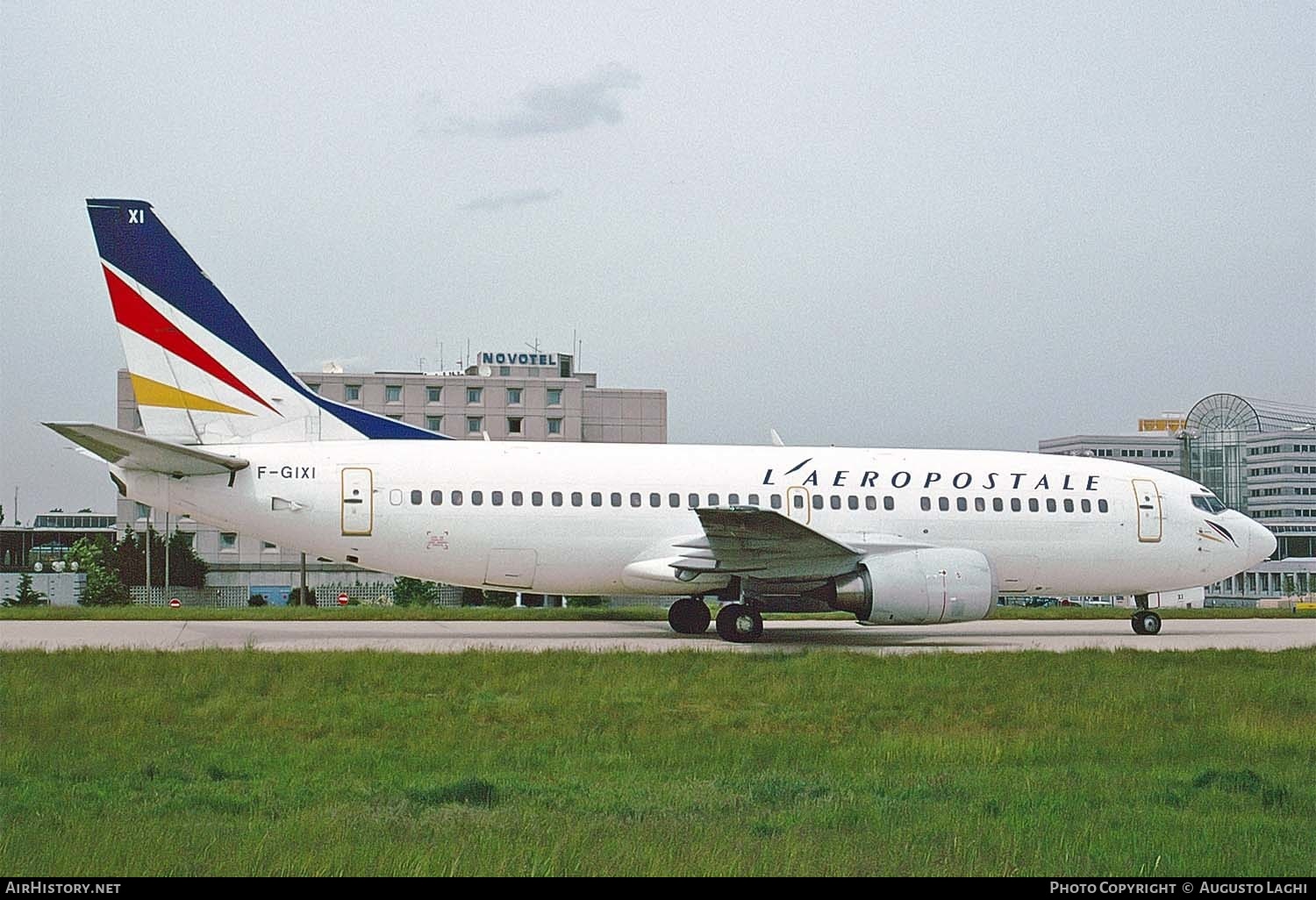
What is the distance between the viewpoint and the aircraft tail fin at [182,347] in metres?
19.7

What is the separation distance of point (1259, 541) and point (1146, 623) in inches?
103

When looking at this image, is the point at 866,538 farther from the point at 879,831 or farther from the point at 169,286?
the point at 879,831

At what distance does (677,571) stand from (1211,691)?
8.78m

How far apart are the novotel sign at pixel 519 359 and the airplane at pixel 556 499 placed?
75.9 m

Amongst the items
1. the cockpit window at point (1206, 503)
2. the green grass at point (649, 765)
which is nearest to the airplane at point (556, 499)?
the cockpit window at point (1206, 503)

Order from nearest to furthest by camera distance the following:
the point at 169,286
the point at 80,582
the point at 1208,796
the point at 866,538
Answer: the point at 1208,796 < the point at 169,286 < the point at 866,538 < the point at 80,582

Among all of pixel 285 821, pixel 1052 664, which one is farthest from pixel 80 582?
pixel 285 821

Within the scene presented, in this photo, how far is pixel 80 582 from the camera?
73500 mm

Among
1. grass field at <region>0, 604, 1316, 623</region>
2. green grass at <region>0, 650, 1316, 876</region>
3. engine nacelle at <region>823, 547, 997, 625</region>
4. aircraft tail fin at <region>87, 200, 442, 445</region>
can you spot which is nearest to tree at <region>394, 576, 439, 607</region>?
grass field at <region>0, 604, 1316, 623</region>

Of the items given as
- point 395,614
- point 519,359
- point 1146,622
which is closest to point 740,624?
point 1146,622

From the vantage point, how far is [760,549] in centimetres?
1978

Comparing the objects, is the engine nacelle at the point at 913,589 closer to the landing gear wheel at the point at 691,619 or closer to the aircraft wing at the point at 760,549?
the aircraft wing at the point at 760,549

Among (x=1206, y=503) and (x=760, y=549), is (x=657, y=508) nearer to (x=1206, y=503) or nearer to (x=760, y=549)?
(x=760, y=549)

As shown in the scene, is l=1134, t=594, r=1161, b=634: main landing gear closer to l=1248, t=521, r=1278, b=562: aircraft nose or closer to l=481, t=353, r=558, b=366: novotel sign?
l=1248, t=521, r=1278, b=562: aircraft nose
